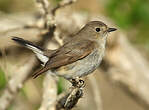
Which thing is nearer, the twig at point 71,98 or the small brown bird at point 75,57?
the twig at point 71,98

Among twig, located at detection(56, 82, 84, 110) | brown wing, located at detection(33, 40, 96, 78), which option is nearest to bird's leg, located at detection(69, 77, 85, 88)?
twig, located at detection(56, 82, 84, 110)

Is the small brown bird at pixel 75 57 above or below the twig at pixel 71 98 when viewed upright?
above

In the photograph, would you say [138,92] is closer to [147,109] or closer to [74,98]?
[147,109]

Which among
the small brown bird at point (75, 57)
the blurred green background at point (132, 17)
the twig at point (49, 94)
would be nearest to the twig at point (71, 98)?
the twig at point (49, 94)

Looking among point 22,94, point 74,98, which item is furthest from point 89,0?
point 74,98

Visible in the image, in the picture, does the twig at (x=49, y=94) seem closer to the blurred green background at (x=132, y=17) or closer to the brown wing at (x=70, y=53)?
the brown wing at (x=70, y=53)

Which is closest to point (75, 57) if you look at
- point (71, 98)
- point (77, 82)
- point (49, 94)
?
point (77, 82)

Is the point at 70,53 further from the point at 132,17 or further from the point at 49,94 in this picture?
the point at 132,17

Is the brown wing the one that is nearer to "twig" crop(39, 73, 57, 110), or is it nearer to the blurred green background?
"twig" crop(39, 73, 57, 110)
